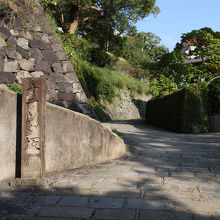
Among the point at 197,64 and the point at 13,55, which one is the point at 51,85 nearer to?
the point at 13,55

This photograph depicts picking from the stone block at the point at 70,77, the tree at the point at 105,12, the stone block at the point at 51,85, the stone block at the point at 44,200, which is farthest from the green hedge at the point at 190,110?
the tree at the point at 105,12

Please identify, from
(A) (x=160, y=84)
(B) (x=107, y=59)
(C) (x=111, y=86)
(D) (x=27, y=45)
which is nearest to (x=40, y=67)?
(D) (x=27, y=45)

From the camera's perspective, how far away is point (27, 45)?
343 inches

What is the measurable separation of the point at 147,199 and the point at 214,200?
0.72 metres

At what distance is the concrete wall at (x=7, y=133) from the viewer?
11.4 feet

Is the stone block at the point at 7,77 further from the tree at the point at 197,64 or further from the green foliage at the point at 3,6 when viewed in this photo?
the tree at the point at 197,64

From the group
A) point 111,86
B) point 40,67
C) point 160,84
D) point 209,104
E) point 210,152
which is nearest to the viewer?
point 210,152

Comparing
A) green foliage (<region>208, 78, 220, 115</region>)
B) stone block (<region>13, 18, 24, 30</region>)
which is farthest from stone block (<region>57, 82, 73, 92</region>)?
green foliage (<region>208, 78, 220, 115</region>)

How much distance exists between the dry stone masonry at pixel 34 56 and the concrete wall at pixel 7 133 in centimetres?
417

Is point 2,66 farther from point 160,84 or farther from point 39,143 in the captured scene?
point 160,84

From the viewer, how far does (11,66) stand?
789 centimetres

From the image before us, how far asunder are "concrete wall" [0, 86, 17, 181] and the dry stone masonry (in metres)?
4.17

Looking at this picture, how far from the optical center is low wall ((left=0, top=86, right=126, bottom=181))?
11.6ft

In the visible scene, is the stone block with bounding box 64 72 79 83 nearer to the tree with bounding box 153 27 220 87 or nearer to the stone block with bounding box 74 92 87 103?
the stone block with bounding box 74 92 87 103
